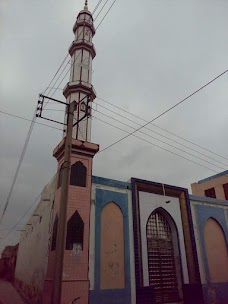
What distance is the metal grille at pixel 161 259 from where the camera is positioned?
12.8 meters

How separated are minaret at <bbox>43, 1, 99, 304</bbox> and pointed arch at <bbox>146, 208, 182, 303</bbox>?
4.10m

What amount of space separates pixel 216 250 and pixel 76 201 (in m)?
9.86

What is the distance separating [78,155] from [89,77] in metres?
5.85

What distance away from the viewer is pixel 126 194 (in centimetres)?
1335

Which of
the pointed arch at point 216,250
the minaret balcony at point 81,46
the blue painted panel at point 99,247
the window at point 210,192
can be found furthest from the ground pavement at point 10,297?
the window at point 210,192

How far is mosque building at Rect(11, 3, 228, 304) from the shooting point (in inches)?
427

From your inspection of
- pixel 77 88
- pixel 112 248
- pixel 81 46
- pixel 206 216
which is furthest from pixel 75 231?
pixel 81 46

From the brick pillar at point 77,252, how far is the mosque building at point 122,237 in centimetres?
4

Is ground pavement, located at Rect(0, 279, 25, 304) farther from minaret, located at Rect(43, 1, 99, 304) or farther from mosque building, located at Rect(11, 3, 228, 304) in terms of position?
minaret, located at Rect(43, 1, 99, 304)

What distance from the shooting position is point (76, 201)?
11430mm

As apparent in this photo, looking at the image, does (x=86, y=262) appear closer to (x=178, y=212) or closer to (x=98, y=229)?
(x=98, y=229)

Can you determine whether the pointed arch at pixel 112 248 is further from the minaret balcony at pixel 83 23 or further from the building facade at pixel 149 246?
the minaret balcony at pixel 83 23

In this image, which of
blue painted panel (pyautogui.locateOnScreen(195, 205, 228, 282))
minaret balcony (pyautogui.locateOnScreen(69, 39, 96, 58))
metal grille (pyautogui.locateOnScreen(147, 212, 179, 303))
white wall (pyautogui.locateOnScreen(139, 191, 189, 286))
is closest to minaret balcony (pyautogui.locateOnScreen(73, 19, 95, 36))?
minaret balcony (pyautogui.locateOnScreen(69, 39, 96, 58))

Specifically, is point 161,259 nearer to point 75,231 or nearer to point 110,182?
point 110,182
